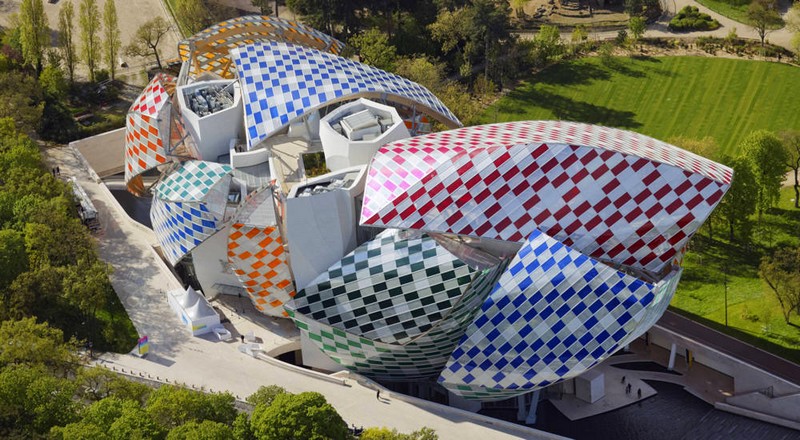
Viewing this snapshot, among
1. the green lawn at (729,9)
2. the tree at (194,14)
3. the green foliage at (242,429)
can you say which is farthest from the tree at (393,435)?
the green lawn at (729,9)

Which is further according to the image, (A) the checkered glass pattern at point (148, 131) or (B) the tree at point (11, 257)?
(A) the checkered glass pattern at point (148, 131)

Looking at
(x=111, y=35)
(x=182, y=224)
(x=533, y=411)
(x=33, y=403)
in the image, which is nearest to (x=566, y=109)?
(x=533, y=411)

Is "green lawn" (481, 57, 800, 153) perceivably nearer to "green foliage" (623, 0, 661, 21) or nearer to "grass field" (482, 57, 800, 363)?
"grass field" (482, 57, 800, 363)

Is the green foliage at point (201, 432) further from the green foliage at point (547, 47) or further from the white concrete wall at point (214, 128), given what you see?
the green foliage at point (547, 47)

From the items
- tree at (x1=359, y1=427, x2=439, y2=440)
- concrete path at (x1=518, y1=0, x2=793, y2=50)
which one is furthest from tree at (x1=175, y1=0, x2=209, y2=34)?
tree at (x1=359, y1=427, x2=439, y2=440)

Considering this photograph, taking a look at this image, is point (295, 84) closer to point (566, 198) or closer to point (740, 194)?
point (566, 198)

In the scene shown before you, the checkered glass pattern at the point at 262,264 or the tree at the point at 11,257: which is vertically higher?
the checkered glass pattern at the point at 262,264
